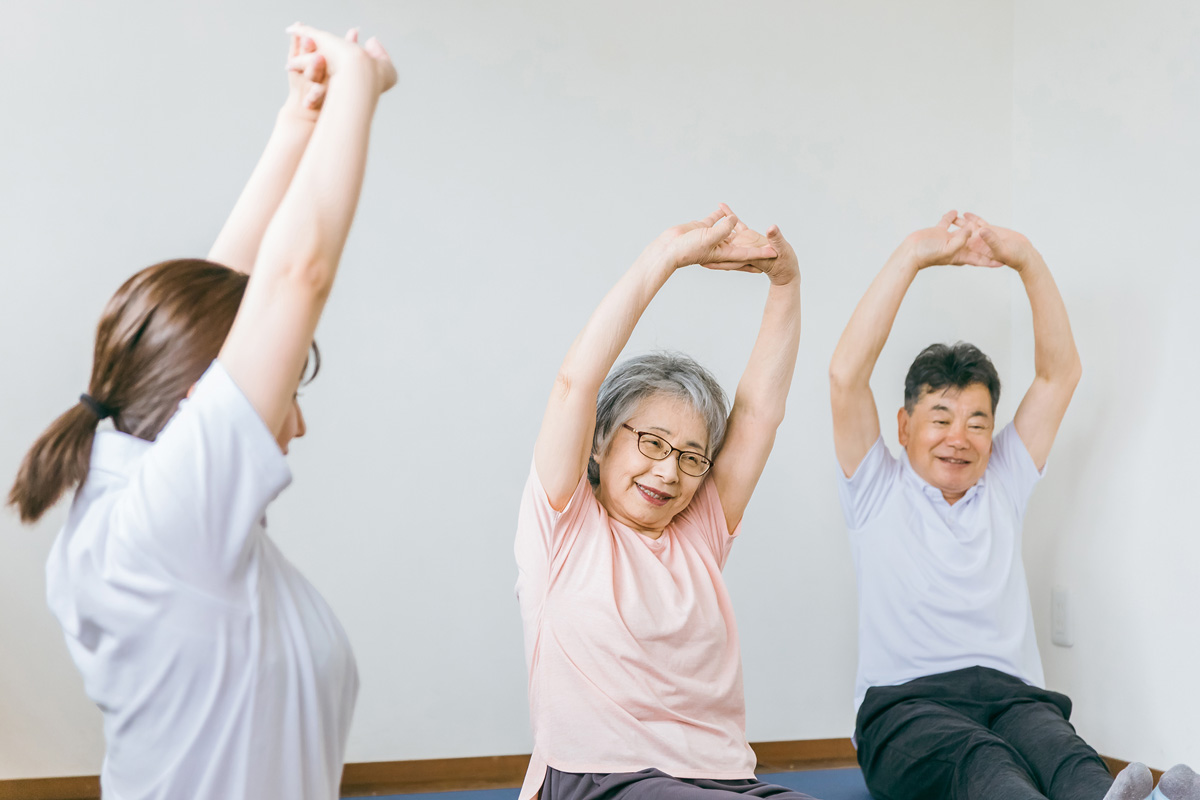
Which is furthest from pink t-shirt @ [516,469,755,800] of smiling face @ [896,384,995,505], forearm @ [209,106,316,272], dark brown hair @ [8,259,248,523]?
smiling face @ [896,384,995,505]

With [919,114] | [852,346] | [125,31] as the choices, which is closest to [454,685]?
[852,346]

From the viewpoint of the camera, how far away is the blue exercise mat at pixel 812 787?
2.68 metres

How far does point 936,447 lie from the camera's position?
2.75 metres

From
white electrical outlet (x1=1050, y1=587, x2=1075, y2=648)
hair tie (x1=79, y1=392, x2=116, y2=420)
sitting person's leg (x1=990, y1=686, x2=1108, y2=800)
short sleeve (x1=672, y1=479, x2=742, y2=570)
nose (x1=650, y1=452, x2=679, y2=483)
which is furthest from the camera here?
white electrical outlet (x1=1050, y1=587, x2=1075, y2=648)

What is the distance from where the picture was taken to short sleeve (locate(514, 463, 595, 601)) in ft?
6.06

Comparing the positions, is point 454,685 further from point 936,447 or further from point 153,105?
point 153,105

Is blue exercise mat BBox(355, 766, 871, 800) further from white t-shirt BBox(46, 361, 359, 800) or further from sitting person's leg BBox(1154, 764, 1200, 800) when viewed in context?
white t-shirt BBox(46, 361, 359, 800)

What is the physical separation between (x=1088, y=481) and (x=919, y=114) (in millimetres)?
1398

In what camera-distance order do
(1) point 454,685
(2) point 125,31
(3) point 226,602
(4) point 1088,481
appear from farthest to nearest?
(4) point 1088,481
(1) point 454,685
(2) point 125,31
(3) point 226,602

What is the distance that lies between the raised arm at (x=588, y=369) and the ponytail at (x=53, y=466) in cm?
88

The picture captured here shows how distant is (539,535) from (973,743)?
123cm

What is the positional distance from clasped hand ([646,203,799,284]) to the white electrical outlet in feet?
5.85

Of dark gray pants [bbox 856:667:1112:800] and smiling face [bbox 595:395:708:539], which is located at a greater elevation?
smiling face [bbox 595:395:708:539]

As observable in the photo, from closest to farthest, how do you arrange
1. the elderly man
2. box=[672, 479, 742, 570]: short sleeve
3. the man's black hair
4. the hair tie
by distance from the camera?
the hair tie → box=[672, 479, 742, 570]: short sleeve → the elderly man → the man's black hair
